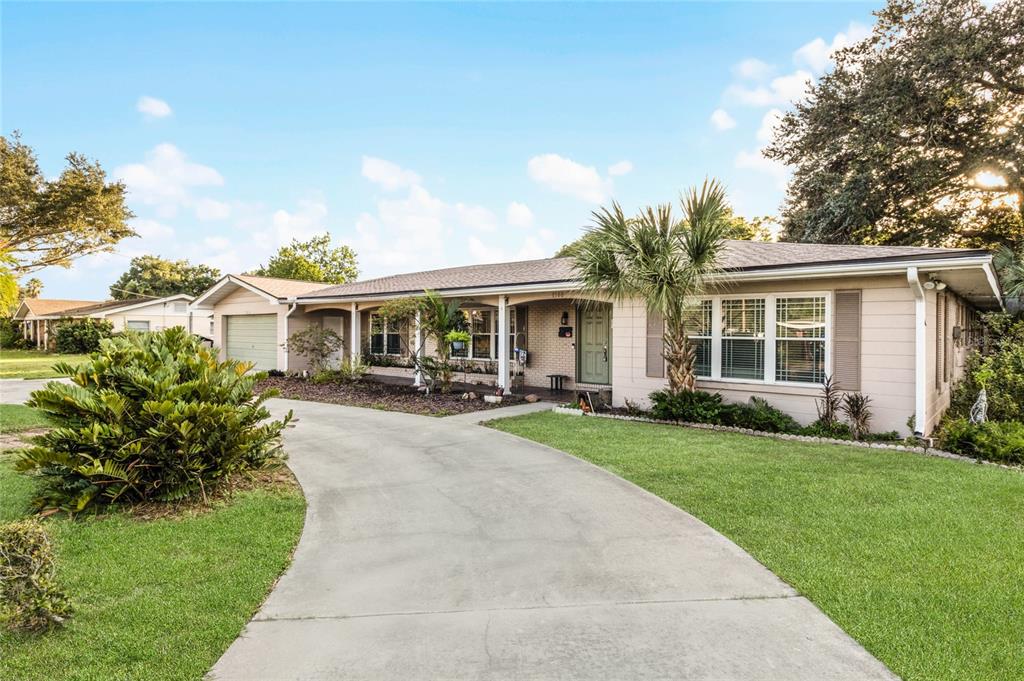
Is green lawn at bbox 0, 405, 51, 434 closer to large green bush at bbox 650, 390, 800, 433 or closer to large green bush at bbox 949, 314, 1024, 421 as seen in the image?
large green bush at bbox 650, 390, 800, 433

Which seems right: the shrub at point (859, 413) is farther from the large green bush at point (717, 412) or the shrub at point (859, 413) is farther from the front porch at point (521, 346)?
the front porch at point (521, 346)

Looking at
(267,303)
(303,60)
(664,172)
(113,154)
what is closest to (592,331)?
(664,172)

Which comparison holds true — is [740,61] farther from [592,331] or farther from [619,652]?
[619,652]

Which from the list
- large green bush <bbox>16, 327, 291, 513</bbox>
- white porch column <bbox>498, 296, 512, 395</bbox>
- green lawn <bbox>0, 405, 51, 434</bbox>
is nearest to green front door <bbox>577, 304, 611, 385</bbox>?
white porch column <bbox>498, 296, 512, 395</bbox>

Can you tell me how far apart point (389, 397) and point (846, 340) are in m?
9.47

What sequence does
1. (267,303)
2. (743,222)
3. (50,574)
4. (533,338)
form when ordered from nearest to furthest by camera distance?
(50,574) → (533,338) → (267,303) → (743,222)

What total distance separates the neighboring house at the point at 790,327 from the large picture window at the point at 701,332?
0.02 meters

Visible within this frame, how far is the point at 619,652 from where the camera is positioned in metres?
2.83

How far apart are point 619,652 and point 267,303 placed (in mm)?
18880

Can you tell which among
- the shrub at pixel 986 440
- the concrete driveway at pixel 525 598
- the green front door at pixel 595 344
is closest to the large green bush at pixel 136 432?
the concrete driveway at pixel 525 598

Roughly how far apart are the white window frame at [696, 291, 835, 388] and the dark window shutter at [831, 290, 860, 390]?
0.09m

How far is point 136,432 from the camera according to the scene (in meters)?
5.19

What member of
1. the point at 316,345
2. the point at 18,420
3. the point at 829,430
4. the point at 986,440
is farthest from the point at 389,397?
the point at 986,440

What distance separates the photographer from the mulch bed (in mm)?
11336
